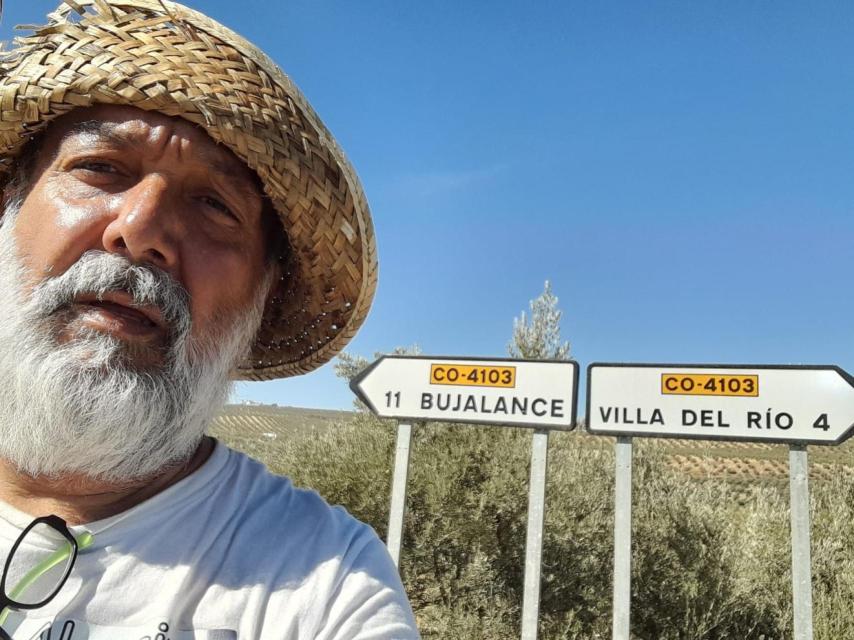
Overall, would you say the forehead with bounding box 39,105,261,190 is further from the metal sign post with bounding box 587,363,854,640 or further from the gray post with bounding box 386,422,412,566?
the metal sign post with bounding box 587,363,854,640

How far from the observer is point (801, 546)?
3051 millimetres

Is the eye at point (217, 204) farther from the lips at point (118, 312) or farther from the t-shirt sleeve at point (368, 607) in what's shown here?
the t-shirt sleeve at point (368, 607)

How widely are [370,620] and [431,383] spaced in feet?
7.87

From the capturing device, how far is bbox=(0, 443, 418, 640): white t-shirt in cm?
115

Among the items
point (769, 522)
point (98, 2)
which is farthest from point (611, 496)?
point (98, 2)

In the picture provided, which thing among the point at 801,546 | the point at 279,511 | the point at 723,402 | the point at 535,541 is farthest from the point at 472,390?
the point at 279,511

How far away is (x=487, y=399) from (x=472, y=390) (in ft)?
0.32

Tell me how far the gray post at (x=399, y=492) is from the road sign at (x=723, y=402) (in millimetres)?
1048

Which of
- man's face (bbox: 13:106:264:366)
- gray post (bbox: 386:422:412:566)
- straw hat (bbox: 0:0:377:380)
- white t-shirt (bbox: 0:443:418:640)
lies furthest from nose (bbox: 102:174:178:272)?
gray post (bbox: 386:422:412:566)

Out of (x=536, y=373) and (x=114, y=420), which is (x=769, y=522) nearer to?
(x=536, y=373)

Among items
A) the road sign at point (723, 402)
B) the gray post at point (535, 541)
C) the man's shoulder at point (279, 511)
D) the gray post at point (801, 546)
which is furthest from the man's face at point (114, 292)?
the gray post at point (801, 546)

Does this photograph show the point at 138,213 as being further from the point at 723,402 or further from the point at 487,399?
the point at 723,402

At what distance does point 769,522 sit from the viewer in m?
7.21

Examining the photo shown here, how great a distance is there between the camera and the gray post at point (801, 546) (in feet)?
9.82
